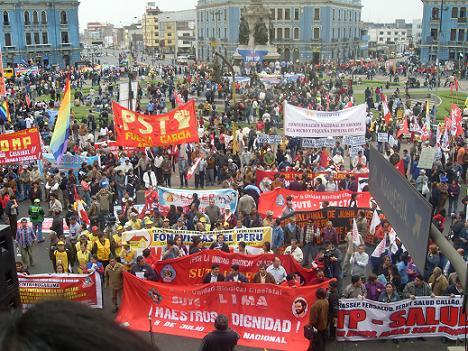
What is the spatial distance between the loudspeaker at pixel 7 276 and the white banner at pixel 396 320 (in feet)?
20.9

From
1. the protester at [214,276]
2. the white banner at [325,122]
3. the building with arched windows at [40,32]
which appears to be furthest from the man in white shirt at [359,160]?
Result: the building with arched windows at [40,32]

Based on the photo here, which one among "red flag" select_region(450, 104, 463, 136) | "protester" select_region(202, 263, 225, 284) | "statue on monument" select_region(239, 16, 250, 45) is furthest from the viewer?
"statue on monument" select_region(239, 16, 250, 45)

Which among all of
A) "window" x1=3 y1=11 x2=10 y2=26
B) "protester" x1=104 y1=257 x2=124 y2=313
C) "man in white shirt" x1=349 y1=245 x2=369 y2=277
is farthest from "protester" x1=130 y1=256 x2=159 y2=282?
"window" x1=3 y1=11 x2=10 y2=26

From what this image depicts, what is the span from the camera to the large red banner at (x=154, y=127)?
19.6m

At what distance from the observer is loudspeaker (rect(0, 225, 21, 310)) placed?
475 centimetres

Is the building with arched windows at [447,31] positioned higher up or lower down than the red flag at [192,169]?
higher up

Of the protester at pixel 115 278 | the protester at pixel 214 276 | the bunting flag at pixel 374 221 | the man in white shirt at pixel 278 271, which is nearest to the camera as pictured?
the protester at pixel 214 276

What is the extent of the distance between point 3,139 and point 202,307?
12127 millimetres

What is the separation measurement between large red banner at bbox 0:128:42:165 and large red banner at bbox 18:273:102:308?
9385 mm

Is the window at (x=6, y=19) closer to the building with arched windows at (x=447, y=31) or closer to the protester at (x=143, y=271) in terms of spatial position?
the building with arched windows at (x=447, y=31)

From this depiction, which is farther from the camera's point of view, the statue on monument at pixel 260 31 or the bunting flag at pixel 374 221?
the statue on monument at pixel 260 31

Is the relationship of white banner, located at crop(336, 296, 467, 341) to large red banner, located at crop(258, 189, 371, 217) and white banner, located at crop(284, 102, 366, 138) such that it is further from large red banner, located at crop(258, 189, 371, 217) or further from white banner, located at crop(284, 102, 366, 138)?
white banner, located at crop(284, 102, 366, 138)

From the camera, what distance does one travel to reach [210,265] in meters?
11.3

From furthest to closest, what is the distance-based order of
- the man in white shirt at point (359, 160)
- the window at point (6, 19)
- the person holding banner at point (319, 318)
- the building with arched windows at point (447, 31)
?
the building with arched windows at point (447, 31), the window at point (6, 19), the man in white shirt at point (359, 160), the person holding banner at point (319, 318)
